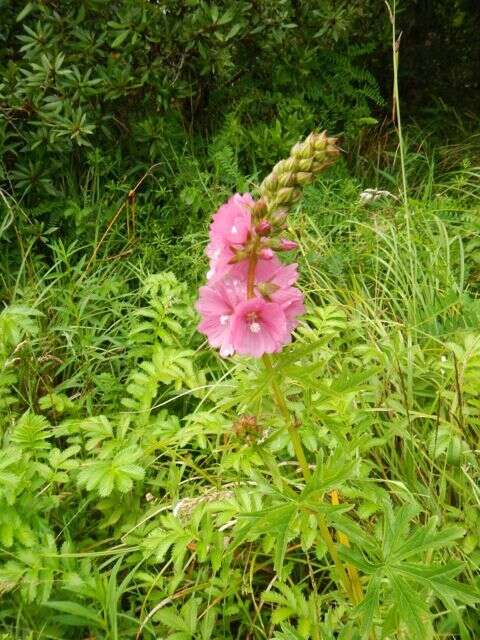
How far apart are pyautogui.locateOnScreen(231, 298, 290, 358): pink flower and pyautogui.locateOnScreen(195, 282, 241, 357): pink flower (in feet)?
0.09

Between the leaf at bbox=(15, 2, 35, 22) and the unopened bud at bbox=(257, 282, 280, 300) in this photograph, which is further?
the leaf at bbox=(15, 2, 35, 22)

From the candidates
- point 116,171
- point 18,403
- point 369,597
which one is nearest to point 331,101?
point 116,171

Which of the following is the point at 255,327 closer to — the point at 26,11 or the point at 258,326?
the point at 258,326

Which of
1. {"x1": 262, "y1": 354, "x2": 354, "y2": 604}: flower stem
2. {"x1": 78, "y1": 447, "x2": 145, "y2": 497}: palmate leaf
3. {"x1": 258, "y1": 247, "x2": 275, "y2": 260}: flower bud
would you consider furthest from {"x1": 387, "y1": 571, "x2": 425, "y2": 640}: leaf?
{"x1": 78, "y1": 447, "x2": 145, "y2": 497}: palmate leaf

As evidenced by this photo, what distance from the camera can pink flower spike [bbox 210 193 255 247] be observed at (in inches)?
42.5

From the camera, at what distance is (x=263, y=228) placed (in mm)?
1065

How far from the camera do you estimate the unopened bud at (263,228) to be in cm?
107

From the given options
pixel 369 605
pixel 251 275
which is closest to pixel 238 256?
pixel 251 275

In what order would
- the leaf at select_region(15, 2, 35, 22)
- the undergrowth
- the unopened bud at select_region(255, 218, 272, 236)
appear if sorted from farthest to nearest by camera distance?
the leaf at select_region(15, 2, 35, 22) → the undergrowth → the unopened bud at select_region(255, 218, 272, 236)

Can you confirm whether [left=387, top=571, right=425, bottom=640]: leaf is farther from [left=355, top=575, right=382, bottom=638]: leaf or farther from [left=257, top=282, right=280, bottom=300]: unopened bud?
[left=257, top=282, right=280, bottom=300]: unopened bud

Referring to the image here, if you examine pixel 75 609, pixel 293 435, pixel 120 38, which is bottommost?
pixel 75 609

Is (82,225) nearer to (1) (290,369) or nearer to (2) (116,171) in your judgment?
(2) (116,171)

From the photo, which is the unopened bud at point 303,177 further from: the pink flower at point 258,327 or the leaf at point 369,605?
the leaf at point 369,605

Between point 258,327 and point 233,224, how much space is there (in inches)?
6.8
